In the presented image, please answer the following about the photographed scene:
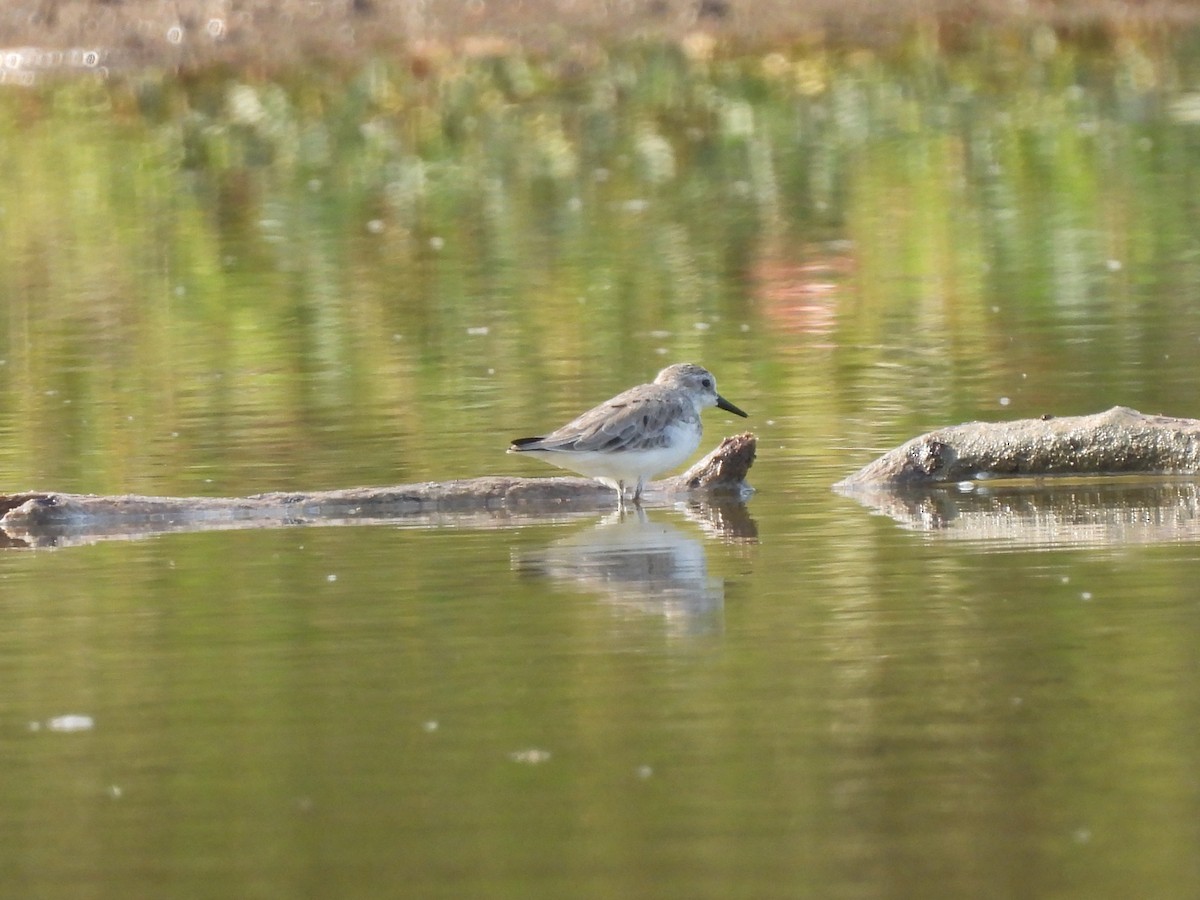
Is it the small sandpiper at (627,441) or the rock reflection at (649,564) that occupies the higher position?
the small sandpiper at (627,441)

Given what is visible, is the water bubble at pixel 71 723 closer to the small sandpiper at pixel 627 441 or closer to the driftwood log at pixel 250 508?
the driftwood log at pixel 250 508

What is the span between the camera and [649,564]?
9773 mm

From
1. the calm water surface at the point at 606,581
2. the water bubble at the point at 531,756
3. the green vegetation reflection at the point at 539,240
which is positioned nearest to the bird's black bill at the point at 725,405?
the calm water surface at the point at 606,581

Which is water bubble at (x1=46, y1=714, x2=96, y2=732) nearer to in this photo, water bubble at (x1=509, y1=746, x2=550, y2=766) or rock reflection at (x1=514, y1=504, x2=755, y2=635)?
water bubble at (x1=509, y1=746, x2=550, y2=766)

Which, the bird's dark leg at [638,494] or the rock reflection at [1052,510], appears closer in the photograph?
the rock reflection at [1052,510]

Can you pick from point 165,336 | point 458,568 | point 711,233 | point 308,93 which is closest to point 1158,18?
point 308,93

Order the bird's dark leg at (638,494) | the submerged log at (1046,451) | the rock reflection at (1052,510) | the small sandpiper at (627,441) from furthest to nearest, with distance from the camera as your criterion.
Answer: the bird's dark leg at (638,494), the submerged log at (1046,451), the small sandpiper at (627,441), the rock reflection at (1052,510)

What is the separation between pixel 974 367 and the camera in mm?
14922

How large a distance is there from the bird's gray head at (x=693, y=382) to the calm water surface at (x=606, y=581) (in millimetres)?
366

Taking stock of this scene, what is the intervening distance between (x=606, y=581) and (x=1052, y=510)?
209 cm

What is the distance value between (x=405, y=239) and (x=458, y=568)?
43.1 ft

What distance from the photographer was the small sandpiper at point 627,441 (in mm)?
11055

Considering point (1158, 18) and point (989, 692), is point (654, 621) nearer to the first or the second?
point (989, 692)

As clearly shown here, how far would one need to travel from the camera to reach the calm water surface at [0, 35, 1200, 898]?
6219 mm
